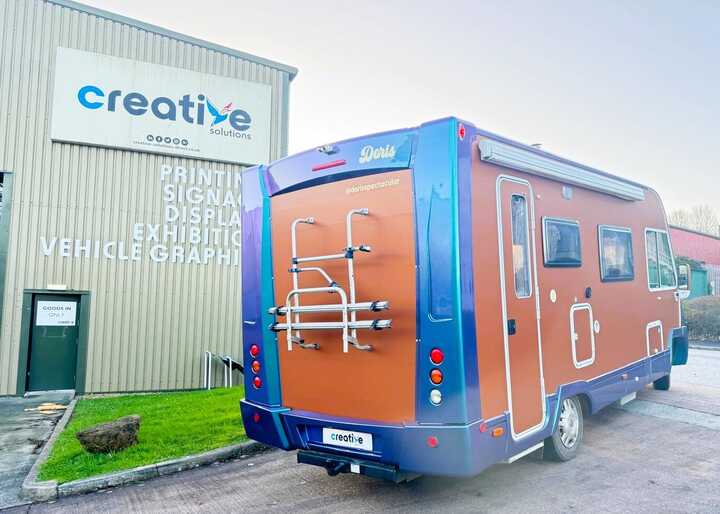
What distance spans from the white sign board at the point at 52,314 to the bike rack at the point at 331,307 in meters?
8.60

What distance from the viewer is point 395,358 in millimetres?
4324

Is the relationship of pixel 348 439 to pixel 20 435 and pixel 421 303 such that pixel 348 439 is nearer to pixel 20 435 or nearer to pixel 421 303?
pixel 421 303

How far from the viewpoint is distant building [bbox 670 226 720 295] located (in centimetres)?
2952

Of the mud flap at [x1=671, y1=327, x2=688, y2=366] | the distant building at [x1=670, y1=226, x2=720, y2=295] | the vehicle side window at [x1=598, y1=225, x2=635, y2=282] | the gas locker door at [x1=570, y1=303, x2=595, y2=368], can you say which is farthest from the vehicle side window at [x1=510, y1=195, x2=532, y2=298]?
the distant building at [x1=670, y1=226, x2=720, y2=295]

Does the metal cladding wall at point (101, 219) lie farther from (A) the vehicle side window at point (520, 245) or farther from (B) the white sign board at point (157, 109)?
(A) the vehicle side window at point (520, 245)

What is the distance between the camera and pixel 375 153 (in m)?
4.55

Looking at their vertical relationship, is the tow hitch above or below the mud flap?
below

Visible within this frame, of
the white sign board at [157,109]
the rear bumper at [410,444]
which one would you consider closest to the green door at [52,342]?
the white sign board at [157,109]

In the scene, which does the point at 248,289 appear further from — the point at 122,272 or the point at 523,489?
the point at 122,272

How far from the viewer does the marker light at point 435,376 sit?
13.4 feet

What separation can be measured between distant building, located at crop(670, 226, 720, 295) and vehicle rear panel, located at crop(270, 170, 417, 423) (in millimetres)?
28991

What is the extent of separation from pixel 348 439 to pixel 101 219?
9415mm

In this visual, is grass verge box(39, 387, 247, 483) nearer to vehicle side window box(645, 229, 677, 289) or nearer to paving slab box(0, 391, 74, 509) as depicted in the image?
paving slab box(0, 391, 74, 509)

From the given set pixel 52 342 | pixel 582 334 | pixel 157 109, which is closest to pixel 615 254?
pixel 582 334
